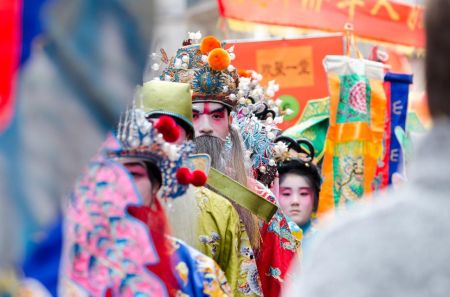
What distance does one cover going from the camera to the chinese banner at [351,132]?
7695mm

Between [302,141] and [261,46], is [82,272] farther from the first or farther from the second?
[261,46]

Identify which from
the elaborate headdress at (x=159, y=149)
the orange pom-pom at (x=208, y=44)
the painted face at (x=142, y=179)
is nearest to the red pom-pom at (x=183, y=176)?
the elaborate headdress at (x=159, y=149)

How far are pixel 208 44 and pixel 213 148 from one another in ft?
1.72

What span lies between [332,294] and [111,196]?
1.07m

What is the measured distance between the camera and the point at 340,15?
10492 mm

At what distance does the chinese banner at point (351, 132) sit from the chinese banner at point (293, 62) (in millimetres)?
1095

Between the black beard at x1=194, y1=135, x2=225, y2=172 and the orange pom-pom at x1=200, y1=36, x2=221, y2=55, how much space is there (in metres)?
0.44

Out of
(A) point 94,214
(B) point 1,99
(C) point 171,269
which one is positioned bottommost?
(C) point 171,269

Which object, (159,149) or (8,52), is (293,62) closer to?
(159,149)

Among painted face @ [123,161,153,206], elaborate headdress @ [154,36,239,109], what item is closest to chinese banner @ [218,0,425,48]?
elaborate headdress @ [154,36,239,109]

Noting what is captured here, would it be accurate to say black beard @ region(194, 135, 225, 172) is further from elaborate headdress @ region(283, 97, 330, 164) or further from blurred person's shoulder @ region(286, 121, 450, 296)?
blurred person's shoulder @ region(286, 121, 450, 296)

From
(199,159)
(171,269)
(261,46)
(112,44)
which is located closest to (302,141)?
(261,46)

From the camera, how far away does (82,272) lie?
2.65 metres

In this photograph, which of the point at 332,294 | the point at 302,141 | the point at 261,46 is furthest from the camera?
the point at 261,46
